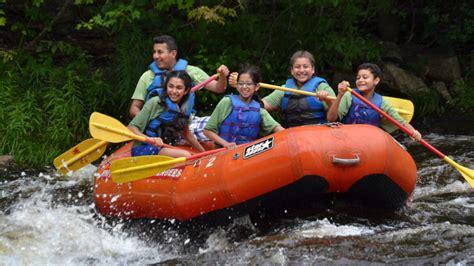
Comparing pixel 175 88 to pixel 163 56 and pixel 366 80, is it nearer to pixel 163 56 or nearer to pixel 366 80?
pixel 163 56

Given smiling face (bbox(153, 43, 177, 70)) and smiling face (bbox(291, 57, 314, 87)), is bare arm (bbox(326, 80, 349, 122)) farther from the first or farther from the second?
smiling face (bbox(153, 43, 177, 70))

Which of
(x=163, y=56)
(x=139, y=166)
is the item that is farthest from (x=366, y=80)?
(x=139, y=166)

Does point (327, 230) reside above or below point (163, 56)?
below

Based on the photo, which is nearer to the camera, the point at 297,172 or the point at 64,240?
the point at 297,172

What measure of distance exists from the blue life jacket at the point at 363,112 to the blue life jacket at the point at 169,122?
4.01 feet

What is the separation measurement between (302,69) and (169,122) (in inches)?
41.8

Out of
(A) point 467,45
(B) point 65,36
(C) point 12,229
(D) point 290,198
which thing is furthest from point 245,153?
(A) point 467,45

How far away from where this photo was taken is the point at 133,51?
7902 millimetres

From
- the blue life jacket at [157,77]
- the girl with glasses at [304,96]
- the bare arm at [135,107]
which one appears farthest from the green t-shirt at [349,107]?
the bare arm at [135,107]

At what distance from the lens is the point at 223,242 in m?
4.61

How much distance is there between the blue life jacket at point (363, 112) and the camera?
5296 millimetres

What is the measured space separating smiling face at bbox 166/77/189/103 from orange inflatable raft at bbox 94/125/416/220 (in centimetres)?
51

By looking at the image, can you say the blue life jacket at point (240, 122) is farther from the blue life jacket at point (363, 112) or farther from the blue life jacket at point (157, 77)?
the blue life jacket at point (363, 112)

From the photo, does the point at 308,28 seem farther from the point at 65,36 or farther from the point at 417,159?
the point at 65,36
